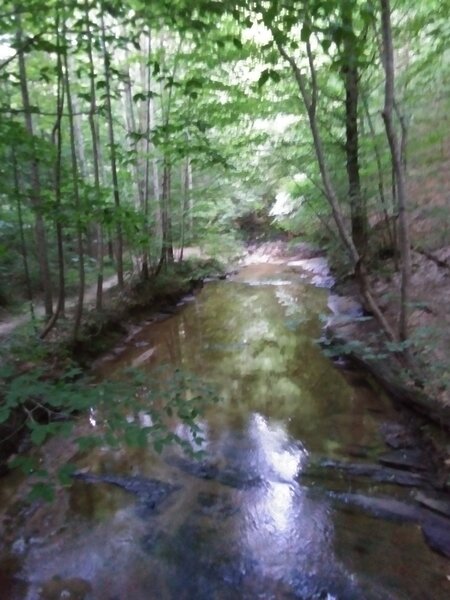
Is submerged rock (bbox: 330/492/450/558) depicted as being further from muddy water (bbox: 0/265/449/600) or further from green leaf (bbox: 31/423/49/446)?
green leaf (bbox: 31/423/49/446)

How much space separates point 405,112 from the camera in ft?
27.6

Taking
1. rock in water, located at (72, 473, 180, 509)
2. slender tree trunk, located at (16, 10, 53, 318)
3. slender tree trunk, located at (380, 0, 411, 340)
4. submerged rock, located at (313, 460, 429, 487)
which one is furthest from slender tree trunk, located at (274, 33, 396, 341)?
slender tree trunk, located at (16, 10, 53, 318)

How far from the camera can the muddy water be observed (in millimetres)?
4219

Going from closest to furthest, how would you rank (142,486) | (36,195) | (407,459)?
(142,486), (407,459), (36,195)

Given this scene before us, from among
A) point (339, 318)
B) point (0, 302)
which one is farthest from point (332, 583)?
point (0, 302)

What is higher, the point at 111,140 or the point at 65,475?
the point at 111,140

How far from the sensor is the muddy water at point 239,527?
422 cm

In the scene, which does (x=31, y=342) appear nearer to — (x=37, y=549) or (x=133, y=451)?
(x=133, y=451)

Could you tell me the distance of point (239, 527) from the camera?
4941 millimetres

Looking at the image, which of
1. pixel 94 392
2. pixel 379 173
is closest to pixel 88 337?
pixel 379 173

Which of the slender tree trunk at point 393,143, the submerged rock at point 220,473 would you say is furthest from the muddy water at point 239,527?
the slender tree trunk at point 393,143

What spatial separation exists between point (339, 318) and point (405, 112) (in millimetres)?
4374

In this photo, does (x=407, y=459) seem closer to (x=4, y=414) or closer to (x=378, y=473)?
(x=378, y=473)

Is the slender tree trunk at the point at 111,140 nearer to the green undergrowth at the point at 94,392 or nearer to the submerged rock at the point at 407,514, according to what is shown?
the green undergrowth at the point at 94,392
